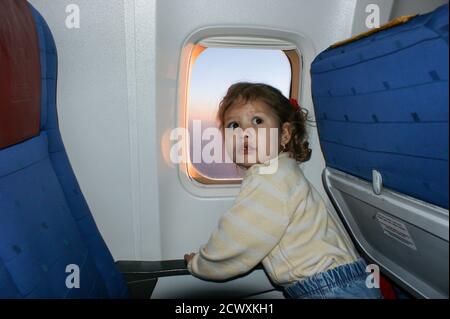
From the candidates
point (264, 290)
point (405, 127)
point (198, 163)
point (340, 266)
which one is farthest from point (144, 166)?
point (405, 127)

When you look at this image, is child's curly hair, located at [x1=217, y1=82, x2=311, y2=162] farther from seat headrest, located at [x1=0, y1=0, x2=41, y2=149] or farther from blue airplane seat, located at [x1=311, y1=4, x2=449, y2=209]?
seat headrest, located at [x1=0, y1=0, x2=41, y2=149]

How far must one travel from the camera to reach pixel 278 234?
1.10m

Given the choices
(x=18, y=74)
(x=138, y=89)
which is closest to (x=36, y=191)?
(x=18, y=74)

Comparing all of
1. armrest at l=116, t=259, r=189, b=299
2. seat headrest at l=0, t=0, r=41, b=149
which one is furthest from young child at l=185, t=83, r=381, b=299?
seat headrest at l=0, t=0, r=41, b=149

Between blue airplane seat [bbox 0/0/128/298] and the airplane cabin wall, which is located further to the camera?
the airplane cabin wall

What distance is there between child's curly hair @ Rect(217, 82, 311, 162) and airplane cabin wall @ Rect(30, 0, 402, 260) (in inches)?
6.2

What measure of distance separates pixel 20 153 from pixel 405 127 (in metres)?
0.99

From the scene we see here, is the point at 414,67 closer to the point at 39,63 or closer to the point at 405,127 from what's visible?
the point at 405,127

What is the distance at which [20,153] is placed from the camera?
0.96 metres

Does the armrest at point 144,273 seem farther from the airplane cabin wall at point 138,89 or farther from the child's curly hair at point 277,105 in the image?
the child's curly hair at point 277,105

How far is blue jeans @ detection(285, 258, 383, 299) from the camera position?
1067mm

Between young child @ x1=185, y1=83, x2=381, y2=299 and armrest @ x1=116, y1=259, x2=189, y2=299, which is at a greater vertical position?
young child @ x1=185, y1=83, x2=381, y2=299

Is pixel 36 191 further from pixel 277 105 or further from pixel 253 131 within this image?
pixel 277 105

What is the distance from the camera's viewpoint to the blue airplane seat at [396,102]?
71 cm
